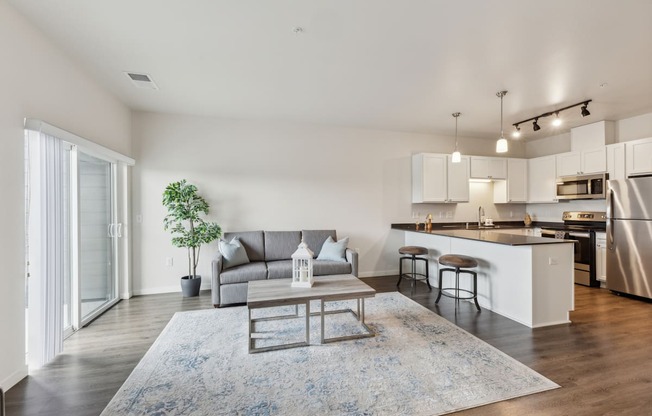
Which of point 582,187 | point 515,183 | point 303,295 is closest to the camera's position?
point 303,295

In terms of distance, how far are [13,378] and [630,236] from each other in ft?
23.3

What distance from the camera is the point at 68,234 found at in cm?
308

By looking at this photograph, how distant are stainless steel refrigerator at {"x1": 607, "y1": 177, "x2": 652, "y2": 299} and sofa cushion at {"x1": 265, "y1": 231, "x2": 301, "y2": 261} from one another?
4800mm

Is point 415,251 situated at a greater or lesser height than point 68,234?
lesser

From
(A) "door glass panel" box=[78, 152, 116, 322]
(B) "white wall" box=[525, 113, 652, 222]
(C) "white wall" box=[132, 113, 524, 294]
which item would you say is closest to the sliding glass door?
(A) "door glass panel" box=[78, 152, 116, 322]

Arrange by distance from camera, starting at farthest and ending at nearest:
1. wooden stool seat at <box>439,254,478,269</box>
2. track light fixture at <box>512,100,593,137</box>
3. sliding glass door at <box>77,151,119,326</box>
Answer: track light fixture at <box>512,100,593,137</box> < wooden stool seat at <box>439,254,478,269</box> < sliding glass door at <box>77,151,119,326</box>

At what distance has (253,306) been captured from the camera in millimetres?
2520

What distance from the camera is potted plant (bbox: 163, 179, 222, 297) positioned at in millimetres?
4195

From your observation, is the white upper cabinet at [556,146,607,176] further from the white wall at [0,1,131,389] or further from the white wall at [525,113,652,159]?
the white wall at [0,1,131,389]

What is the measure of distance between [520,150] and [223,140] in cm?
628

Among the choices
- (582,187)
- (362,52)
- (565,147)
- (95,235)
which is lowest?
(95,235)

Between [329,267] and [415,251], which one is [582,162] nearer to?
[415,251]

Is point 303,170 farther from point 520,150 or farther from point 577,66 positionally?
point 520,150

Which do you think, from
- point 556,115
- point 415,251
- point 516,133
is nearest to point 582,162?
point 556,115
